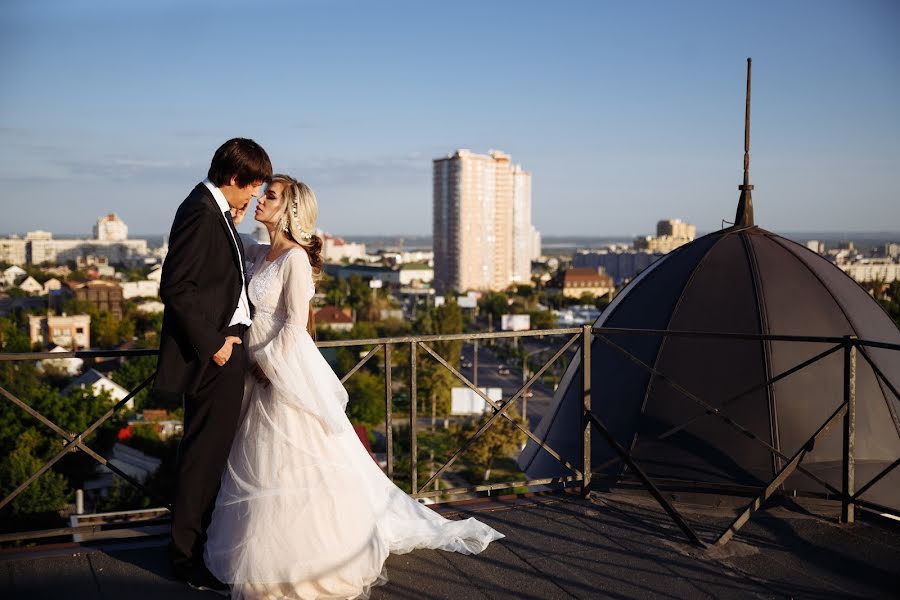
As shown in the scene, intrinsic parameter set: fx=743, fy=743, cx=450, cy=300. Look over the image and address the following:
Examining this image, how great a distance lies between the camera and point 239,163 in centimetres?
304

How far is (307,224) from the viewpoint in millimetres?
3197

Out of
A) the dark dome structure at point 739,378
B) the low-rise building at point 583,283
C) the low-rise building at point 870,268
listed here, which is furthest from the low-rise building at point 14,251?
the dark dome structure at point 739,378

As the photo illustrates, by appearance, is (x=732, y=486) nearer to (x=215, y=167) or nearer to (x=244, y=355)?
(x=244, y=355)

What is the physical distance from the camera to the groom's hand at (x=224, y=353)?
9.90 ft

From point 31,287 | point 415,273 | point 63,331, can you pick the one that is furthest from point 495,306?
point 31,287

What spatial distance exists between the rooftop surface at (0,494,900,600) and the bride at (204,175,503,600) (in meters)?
0.24

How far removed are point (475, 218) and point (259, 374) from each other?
104 meters

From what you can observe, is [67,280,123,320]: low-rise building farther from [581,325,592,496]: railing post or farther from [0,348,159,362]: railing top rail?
[581,325,592,496]: railing post

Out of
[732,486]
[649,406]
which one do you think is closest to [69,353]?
[649,406]

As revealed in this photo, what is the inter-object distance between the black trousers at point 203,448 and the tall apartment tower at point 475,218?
100260 mm

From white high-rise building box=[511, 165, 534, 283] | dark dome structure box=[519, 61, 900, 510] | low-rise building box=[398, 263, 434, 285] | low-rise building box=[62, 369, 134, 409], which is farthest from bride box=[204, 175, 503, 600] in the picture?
low-rise building box=[398, 263, 434, 285]

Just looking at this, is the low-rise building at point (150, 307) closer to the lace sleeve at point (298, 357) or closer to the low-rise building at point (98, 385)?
the low-rise building at point (98, 385)

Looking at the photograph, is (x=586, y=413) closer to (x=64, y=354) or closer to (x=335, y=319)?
(x=64, y=354)

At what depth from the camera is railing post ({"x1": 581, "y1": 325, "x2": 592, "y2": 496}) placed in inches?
175
